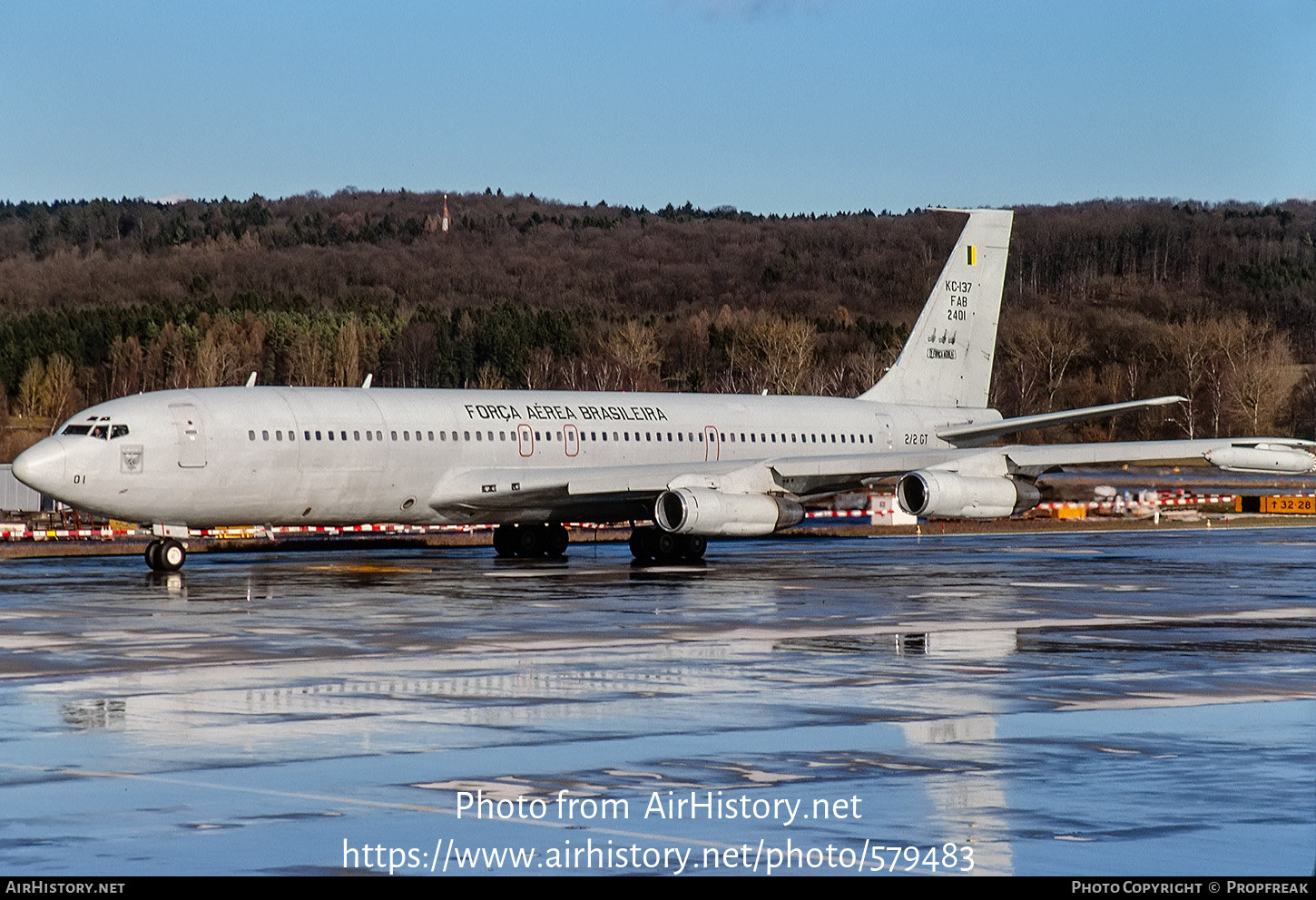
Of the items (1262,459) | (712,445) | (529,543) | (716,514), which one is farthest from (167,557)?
(1262,459)

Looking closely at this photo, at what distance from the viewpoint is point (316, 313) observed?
195 m

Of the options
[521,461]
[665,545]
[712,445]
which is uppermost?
[712,445]

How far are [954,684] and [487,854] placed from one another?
29.8 ft

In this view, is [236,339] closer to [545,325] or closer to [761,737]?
[545,325]

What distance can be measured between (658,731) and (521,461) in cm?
2597

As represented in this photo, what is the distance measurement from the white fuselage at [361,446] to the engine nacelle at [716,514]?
52.4 inches

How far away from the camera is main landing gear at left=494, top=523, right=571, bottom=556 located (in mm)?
42406

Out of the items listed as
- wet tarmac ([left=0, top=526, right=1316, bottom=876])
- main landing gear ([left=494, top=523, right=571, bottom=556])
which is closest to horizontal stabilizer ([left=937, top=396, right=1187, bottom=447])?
wet tarmac ([left=0, top=526, right=1316, bottom=876])

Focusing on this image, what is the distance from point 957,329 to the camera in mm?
50000

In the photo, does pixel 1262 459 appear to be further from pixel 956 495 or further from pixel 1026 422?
pixel 956 495

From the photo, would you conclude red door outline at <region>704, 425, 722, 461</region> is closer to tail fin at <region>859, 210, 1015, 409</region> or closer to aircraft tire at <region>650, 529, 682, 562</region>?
aircraft tire at <region>650, 529, 682, 562</region>

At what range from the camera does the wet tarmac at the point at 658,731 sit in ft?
34.6
